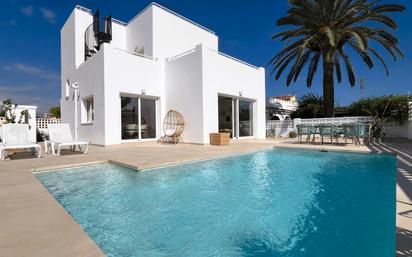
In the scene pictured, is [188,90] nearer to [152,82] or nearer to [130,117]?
[152,82]

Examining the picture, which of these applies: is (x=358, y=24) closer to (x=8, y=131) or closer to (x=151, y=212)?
(x=151, y=212)

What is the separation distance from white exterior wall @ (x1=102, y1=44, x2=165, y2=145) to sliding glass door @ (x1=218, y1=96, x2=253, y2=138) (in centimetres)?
370

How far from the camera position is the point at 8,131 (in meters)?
7.30

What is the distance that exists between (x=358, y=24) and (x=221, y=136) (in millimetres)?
11705

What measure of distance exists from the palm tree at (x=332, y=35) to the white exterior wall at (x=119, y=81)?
352 inches

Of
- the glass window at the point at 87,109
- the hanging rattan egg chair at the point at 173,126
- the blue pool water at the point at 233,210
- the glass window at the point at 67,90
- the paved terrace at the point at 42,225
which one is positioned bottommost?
the blue pool water at the point at 233,210

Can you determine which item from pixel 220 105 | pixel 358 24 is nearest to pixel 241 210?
pixel 220 105

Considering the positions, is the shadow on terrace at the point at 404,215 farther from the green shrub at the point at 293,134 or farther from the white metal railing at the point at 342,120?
the green shrub at the point at 293,134

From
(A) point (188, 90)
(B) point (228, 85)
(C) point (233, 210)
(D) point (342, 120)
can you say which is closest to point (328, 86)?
(D) point (342, 120)

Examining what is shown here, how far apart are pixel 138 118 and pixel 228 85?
495cm

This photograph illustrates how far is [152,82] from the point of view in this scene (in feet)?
39.1

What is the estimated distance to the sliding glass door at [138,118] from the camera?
11.1 metres

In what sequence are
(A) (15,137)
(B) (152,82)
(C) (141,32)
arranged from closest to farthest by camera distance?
(A) (15,137) → (B) (152,82) → (C) (141,32)

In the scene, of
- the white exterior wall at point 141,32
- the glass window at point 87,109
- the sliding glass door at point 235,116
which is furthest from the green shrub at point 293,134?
the glass window at point 87,109
